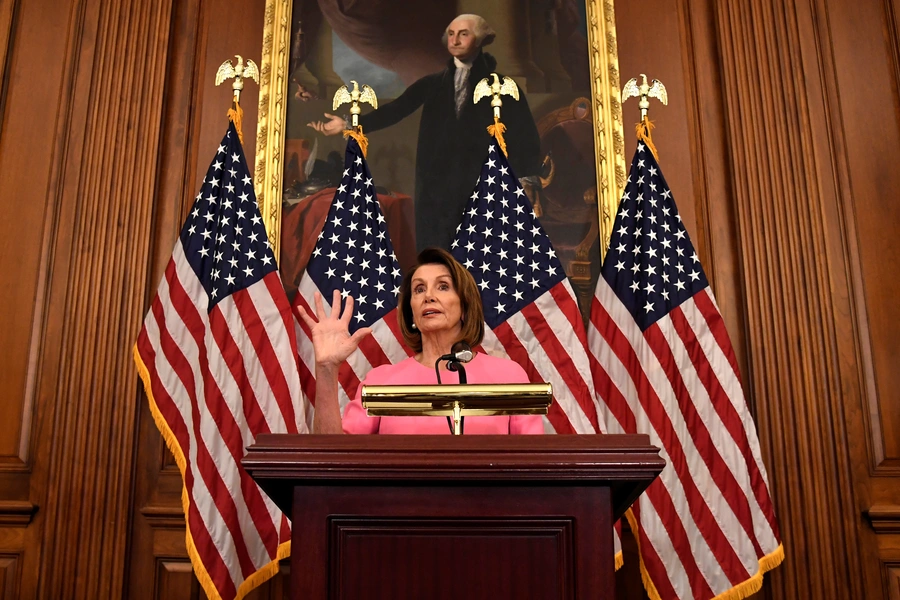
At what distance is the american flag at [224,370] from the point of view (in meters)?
3.46

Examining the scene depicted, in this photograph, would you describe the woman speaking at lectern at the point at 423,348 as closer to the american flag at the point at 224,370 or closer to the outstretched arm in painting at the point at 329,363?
the outstretched arm in painting at the point at 329,363

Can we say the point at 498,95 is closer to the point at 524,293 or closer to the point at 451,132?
the point at 451,132

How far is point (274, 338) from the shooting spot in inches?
148

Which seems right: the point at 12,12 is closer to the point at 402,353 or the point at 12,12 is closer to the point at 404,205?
the point at 404,205

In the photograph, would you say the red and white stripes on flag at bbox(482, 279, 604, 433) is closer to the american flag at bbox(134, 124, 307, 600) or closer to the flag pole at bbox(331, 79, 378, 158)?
the american flag at bbox(134, 124, 307, 600)

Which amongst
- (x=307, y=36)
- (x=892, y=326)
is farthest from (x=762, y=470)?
(x=307, y=36)

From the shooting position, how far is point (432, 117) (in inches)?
172

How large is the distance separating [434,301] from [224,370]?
42.9 inches

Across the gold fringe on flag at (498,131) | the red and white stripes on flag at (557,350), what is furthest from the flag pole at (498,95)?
the red and white stripes on flag at (557,350)

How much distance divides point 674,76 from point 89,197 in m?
3.05

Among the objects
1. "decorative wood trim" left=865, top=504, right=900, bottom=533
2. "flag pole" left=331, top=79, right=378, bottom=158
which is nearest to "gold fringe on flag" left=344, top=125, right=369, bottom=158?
"flag pole" left=331, top=79, right=378, bottom=158

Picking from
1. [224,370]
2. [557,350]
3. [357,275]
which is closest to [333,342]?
[224,370]

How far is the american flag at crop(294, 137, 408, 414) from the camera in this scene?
12.6 ft

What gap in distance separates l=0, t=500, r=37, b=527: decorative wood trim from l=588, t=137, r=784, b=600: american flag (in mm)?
2624
